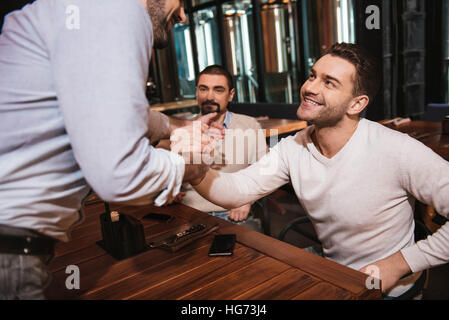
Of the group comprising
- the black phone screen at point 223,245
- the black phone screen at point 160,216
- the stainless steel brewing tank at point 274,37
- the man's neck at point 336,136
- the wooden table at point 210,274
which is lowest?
the wooden table at point 210,274

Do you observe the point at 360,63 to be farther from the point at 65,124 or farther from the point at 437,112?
the point at 437,112

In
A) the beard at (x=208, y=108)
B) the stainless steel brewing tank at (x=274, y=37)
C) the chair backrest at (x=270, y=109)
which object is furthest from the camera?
the stainless steel brewing tank at (x=274, y=37)

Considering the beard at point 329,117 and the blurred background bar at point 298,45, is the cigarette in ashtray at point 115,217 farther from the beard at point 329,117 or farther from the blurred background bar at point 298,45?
the blurred background bar at point 298,45

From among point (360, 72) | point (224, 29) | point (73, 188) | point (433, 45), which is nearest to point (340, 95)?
point (360, 72)

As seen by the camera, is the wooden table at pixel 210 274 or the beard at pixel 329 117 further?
the beard at pixel 329 117

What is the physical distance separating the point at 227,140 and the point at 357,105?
3.64ft

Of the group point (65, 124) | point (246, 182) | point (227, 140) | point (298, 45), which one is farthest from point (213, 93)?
point (298, 45)

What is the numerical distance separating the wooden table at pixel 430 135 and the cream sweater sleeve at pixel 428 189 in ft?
3.20

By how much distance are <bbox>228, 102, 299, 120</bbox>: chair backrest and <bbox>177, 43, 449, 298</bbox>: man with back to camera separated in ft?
10.1

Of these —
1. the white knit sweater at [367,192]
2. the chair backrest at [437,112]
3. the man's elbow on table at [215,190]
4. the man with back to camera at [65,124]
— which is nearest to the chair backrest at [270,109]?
the chair backrest at [437,112]

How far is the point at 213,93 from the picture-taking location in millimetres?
2754

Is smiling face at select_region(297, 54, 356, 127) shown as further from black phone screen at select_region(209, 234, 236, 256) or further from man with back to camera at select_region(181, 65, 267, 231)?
man with back to camera at select_region(181, 65, 267, 231)

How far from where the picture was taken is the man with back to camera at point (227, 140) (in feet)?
7.43

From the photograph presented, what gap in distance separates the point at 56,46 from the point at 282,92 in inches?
220
